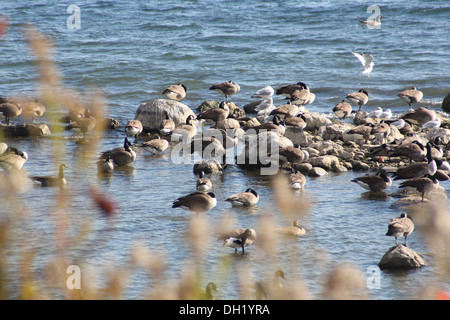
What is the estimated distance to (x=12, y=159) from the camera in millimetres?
12367

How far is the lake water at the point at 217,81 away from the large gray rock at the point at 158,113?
96cm

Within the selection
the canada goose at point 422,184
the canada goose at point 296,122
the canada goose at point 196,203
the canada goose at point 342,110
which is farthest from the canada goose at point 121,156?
the canada goose at point 342,110

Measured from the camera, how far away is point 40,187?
11.5 m

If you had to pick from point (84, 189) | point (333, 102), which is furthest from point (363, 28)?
point (84, 189)

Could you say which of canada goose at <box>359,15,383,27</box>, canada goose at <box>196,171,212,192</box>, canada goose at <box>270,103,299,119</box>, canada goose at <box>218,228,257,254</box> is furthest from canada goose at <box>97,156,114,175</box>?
canada goose at <box>359,15,383,27</box>

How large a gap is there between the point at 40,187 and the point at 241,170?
4.48 meters

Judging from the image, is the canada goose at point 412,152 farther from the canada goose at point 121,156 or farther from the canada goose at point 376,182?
the canada goose at point 121,156

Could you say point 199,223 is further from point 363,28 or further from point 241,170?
point 363,28

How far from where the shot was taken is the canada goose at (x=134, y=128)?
1563 centimetres

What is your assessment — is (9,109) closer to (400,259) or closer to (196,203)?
(196,203)

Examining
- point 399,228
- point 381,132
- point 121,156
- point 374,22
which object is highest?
point 374,22

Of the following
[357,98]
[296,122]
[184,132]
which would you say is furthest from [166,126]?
[357,98]

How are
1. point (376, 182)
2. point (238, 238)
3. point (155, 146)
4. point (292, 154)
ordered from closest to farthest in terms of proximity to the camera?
1. point (238, 238)
2. point (376, 182)
3. point (292, 154)
4. point (155, 146)

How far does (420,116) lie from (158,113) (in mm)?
7650
